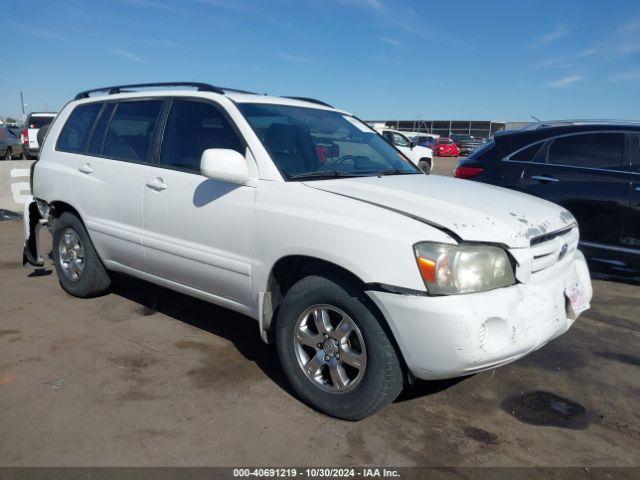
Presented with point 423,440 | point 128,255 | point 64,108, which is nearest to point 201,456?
point 423,440

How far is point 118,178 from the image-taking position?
4.05m

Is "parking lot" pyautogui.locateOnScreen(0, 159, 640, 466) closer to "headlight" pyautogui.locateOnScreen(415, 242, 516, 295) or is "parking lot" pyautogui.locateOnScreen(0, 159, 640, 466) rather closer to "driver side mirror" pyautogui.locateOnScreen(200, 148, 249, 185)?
"headlight" pyautogui.locateOnScreen(415, 242, 516, 295)

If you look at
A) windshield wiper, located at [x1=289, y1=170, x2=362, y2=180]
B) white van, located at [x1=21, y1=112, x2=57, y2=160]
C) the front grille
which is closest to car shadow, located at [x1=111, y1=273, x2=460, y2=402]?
the front grille

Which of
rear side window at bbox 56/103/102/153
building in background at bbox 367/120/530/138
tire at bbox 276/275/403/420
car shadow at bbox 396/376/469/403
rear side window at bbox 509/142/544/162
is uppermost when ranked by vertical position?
building in background at bbox 367/120/530/138

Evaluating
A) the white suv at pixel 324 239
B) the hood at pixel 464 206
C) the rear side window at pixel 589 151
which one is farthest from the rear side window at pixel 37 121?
the hood at pixel 464 206

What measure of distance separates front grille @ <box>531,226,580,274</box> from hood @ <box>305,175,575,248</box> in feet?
0.15

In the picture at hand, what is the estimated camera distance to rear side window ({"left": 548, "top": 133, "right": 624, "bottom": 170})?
5359mm

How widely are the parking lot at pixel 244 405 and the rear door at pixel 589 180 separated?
1236 mm

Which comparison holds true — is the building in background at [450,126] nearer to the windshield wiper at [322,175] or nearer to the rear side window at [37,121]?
the rear side window at [37,121]

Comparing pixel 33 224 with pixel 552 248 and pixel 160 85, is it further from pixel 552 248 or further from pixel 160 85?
pixel 552 248

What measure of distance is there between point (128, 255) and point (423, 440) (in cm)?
256

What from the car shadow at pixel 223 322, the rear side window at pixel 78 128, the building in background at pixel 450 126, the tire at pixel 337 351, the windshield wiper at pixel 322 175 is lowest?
the car shadow at pixel 223 322

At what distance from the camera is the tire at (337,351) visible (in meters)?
2.64

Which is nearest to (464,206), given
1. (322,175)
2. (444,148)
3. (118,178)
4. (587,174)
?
(322,175)
